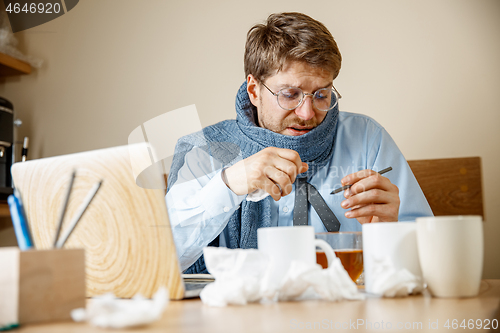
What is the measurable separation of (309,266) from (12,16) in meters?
2.17

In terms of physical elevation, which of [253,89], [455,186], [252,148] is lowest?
[455,186]

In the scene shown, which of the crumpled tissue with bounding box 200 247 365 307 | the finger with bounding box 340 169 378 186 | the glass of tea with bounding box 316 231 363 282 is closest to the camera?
the crumpled tissue with bounding box 200 247 365 307

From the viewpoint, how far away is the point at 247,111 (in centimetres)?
134

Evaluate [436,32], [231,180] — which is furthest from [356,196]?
[436,32]

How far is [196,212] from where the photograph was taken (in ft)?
3.22

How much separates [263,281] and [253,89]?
982 millimetres

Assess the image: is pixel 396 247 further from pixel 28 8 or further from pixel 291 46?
pixel 28 8

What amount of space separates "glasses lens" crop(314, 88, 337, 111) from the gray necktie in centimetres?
22

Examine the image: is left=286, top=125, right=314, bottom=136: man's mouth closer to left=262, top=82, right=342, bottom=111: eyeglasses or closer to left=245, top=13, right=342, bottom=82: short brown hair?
left=262, top=82, right=342, bottom=111: eyeglasses

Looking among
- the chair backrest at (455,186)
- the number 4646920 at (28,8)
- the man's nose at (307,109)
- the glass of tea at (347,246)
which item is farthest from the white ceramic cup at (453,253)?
the number 4646920 at (28,8)

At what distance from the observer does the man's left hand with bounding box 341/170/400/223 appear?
840 mm

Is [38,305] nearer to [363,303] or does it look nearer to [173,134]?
[363,303]

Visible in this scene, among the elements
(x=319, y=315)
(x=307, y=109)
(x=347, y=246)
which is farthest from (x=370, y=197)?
(x=319, y=315)

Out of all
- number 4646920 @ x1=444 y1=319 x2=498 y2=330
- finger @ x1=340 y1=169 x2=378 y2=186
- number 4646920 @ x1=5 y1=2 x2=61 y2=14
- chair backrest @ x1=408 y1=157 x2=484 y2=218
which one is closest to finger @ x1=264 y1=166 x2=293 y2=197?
Result: finger @ x1=340 y1=169 x2=378 y2=186
